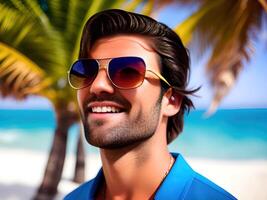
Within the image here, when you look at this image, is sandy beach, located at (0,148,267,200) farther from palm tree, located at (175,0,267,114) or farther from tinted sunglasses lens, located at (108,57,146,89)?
tinted sunglasses lens, located at (108,57,146,89)

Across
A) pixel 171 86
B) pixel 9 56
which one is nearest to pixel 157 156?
pixel 171 86

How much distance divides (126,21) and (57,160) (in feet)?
6.80

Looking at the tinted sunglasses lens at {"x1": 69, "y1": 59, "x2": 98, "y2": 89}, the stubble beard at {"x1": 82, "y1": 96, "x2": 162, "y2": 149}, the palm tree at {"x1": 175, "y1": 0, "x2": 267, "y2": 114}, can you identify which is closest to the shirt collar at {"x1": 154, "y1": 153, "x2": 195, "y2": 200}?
the stubble beard at {"x1": 82, "y1": 96, "x2": 162, "y2": 149}

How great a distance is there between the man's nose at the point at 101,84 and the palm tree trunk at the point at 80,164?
191 cm

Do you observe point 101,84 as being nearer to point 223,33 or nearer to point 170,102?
point 170,102

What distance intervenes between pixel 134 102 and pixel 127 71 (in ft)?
0.32

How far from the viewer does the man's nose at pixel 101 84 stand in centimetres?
96

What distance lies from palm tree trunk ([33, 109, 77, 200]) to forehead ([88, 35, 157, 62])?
1.86 meters

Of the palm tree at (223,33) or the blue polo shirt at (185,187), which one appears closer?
the blue polo shirt at (185,187)

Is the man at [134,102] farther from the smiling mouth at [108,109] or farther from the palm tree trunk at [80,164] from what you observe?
the palm tree trunk at [80,164]

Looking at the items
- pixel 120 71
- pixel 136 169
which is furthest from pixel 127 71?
pixel 136 169

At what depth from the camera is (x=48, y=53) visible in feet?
9.19

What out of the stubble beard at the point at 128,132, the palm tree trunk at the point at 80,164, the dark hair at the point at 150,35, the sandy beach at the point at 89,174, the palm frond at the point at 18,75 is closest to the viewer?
the stubble beard at the point at 128,132

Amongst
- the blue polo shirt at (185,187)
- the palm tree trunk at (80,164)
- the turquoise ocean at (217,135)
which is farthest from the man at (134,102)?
the palm tree trunk at (80,164)
